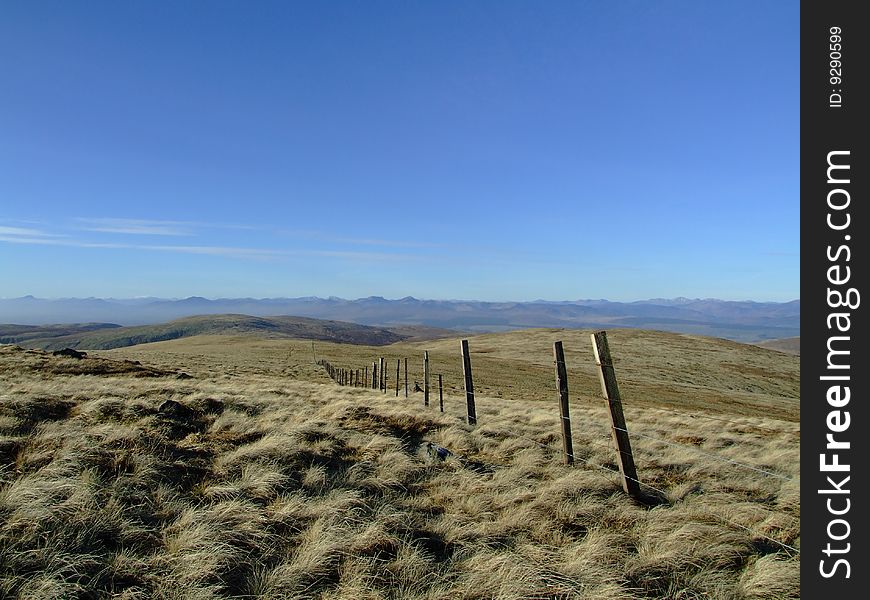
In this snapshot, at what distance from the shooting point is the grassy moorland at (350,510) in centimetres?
435

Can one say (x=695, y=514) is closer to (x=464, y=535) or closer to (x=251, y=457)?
(x=464, y=535)

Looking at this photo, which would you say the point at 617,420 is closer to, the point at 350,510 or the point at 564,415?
the point at 564,415

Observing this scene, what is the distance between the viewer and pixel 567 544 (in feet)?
17.3

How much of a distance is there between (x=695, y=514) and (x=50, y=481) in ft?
25.5

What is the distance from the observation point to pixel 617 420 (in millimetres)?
7195
